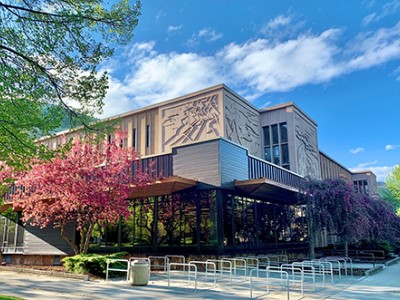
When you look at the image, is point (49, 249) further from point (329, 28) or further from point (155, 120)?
point (329, 28)

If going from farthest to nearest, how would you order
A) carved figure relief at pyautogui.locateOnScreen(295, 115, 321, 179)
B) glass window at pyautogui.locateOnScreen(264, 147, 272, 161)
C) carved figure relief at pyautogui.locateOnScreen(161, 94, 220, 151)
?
glass window at pyautogui.locateOnScreen(264, 147, 272, 161), carved figure relief at pyautogui.locateOnScreen(295, 115, 321, 179), carved figure relief at pyautogui.locateOnScreen(161, 94, 220, 151)

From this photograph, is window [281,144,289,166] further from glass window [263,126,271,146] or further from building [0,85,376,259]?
Answer: building [0,85,376,259]

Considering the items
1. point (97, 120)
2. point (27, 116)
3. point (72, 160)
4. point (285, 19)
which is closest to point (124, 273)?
point (72, 160)

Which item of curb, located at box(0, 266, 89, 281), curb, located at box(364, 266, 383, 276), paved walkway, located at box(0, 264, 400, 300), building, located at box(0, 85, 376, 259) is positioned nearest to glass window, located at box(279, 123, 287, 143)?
building, located at box(0, 85, 376, 259)

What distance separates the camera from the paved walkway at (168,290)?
10180 millimetres

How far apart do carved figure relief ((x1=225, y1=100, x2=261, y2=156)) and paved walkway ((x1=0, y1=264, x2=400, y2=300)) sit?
1920 cm

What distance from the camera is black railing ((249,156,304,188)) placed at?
19517mm

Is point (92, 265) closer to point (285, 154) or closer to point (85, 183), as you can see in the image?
point (85, 183)

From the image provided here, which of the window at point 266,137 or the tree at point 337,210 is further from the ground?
the window at point 266,137

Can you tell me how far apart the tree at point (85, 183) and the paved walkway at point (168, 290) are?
316 centimetres

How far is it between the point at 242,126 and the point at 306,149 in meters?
9.16

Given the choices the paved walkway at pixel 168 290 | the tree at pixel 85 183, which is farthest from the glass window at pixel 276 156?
the paved walkway at pixel 168 290

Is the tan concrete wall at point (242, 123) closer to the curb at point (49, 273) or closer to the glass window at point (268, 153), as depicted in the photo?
the glass window at point (268, 153)

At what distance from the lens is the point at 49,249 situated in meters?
22.5
